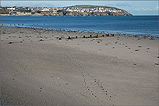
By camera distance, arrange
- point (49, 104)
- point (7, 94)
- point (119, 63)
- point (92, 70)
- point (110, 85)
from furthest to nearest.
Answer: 1. point (119, 63)
2. point (92, 70)
3. point (110, 85)
4. point (7, 94)
5. point (49, 104)

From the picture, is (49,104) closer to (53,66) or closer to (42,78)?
(42,78)

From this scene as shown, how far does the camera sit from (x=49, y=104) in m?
8.66

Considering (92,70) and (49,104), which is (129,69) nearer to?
(92,70)

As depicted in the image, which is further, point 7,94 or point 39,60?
point 39,60

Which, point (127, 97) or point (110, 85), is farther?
point (110, 85)

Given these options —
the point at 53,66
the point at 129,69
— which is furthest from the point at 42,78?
the point at 129,69

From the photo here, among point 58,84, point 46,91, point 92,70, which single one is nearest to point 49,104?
point 46,91

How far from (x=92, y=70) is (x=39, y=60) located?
3.93m

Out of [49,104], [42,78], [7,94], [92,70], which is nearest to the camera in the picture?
[49,104]

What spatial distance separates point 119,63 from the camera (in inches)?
598

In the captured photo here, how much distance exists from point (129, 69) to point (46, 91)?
5543 mm

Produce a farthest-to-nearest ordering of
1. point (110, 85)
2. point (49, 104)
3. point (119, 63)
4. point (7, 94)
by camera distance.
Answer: point (119, 63) → point (110, 85) → point (7, 94) → point (49, 104)

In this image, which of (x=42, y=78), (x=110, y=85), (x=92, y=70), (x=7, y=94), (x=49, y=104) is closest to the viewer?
(x=49, y=104)

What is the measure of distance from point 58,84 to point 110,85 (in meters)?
2.23
